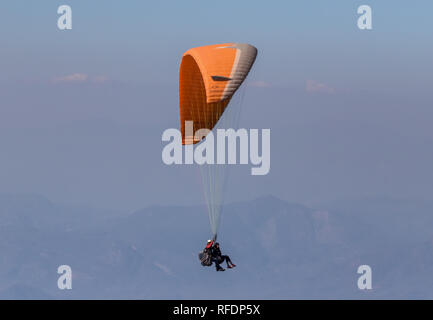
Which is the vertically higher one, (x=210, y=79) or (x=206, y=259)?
(x=210, y=79)

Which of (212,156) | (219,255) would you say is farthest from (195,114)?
(219,255)

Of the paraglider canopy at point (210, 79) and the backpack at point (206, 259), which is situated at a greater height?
the paraglider canopy at point (210, 79)

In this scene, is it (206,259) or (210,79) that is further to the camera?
(206,259)

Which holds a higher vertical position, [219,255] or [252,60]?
[252,60]

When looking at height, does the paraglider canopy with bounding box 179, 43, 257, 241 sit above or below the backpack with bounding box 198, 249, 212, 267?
above

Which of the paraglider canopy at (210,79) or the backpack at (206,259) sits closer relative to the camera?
the paraglider canopy at (210,79)

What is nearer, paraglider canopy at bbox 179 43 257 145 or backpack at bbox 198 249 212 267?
paraglider canopy at bbox 179 43 257 145

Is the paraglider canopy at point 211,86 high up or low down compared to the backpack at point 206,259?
up
